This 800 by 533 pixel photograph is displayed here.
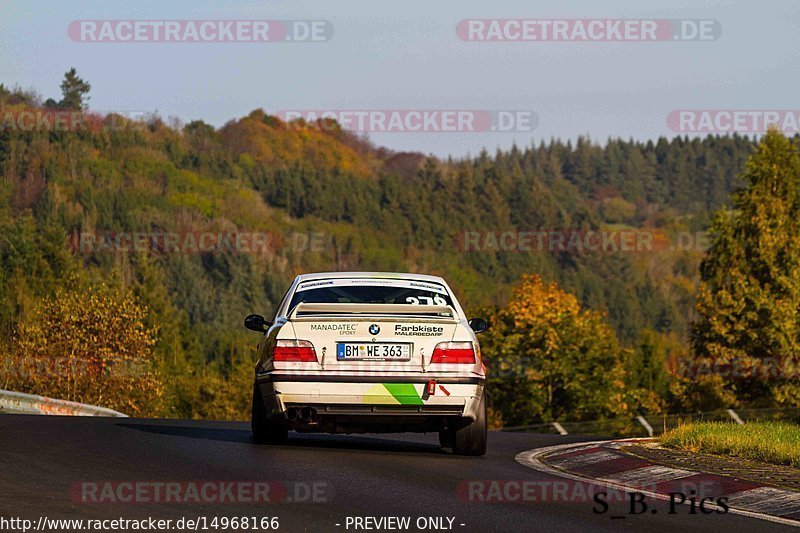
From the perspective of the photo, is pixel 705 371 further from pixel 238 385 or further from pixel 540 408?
pixel 238 385

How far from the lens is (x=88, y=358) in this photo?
2667 inches

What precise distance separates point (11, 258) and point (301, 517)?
9334 centimetres

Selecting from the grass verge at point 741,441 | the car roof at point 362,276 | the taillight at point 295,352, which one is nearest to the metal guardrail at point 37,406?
the car roof at point 362,276

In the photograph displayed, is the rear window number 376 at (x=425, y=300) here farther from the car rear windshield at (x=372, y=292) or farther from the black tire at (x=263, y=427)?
the black tire at (x=263, y=427)

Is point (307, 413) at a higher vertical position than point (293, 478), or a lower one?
higher

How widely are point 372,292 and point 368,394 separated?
2.17m

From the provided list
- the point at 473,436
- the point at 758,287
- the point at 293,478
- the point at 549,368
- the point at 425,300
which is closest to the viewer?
the point at 293,478

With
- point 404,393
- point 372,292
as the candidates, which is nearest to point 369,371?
point 404,393

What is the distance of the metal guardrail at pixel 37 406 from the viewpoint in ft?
69.5

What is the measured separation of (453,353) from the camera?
466 inches

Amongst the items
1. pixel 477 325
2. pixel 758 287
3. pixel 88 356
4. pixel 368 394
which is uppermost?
pixel 758 287

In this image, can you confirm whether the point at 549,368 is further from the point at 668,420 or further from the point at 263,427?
the point at 263,427

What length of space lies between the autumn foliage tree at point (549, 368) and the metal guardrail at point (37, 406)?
46.7m

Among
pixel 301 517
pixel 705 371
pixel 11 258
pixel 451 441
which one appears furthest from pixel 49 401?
pixel 11 258
